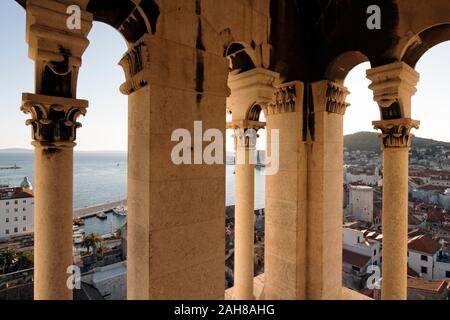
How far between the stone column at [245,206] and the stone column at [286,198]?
890 mm

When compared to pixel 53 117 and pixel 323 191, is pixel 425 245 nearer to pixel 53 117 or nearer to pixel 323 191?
pixel 323 191

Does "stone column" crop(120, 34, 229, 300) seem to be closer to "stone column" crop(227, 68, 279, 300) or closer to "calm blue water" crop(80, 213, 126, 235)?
"stone column" crop(227, 68, 279, 300)

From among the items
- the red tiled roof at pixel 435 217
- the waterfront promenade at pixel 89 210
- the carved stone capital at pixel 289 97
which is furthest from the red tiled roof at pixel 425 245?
the waterfront promenade at pixel 89 210

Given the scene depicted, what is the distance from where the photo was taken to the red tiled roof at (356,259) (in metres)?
34.6

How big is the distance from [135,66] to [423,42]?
5.49 meters

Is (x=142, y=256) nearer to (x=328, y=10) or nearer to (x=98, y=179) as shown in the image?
(x=328, y=10)

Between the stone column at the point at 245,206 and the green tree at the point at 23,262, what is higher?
the stone column at the point at 245,206

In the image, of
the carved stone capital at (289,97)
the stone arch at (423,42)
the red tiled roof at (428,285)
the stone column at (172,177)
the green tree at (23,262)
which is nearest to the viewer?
the stone column at (172,177)

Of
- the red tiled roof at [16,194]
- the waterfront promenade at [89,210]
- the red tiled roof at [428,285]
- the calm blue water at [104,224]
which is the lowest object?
the calm blue water at [104,224]

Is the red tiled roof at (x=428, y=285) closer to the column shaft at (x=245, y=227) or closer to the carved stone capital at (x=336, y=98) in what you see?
the carved stone capital at (x=336, y=98)

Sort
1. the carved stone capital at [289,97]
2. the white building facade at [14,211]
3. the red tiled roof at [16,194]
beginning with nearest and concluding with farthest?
1. the carved stone capital at [289,97]
2. the white building facade at [14,211]
3. the red tiled roof at [16,194]

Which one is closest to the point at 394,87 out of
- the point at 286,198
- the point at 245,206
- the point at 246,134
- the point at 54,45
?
the point at 246,134

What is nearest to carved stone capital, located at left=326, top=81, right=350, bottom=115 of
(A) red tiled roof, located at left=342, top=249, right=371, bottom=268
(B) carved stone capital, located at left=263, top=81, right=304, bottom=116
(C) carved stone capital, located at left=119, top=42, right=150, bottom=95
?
(B) carved stone capital, located at left=263, top=81, right=304, bottom=116

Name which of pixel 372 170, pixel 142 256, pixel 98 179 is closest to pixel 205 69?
pixel 142 256
